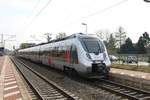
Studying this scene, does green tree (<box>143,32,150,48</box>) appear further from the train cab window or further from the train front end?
the train front end

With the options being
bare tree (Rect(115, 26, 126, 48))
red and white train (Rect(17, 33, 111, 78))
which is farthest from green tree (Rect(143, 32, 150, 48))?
red and white train (Rect(17, 33, 111, 78))

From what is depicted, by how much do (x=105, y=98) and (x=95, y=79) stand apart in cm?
851

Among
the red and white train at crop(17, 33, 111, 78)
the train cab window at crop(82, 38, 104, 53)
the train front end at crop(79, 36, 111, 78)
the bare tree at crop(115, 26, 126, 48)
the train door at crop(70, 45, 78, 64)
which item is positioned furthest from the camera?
the bare tree at crop(115, 26, 126, 48)

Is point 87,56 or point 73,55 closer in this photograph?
point 87,56

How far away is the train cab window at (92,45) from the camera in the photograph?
22.1 meters

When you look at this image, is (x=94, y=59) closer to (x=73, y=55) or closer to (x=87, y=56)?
(x=87, y=56)

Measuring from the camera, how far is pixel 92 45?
2242 centimetres

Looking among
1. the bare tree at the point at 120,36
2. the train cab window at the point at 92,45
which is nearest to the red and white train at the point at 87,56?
the train cab window at the point at 92,45

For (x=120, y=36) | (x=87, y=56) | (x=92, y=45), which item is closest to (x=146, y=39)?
(x=120, y=36)

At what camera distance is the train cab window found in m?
22.1

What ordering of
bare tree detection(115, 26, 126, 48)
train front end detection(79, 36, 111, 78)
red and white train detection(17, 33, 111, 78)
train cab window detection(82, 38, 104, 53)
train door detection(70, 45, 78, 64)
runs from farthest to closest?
bare tree detection(115, 26, 126, 48), train door detection(70, 45, 78, 64), train cab window detection(82, 38, 104, 53), red and white train detection(17, 33, 111, 78), train front end detection(79, 36, 111, 78)

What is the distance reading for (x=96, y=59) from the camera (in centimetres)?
2166

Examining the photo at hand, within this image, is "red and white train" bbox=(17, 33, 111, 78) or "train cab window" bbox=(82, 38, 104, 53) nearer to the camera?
"red and white train" bbox=(17, 33, 111, 78)

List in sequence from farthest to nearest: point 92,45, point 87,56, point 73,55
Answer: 1. point 73,55
2. point 92,45
3. point 87,56
